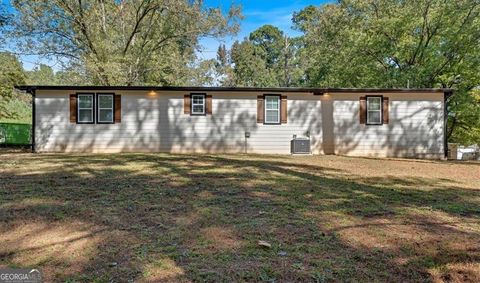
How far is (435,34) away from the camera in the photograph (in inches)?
682

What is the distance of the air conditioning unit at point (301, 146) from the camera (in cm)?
1334

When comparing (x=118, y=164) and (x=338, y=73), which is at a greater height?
(x=338, y=73)

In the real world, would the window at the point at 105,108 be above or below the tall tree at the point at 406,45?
below

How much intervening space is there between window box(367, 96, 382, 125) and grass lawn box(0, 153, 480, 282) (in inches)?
292

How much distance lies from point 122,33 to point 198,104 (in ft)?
31.4

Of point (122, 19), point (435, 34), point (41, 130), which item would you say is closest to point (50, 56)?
point (122, 19)

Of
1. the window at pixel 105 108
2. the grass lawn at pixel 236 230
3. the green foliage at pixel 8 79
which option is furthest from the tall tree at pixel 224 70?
the grass lawn at pixel 236 230

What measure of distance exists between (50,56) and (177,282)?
63.1 ft

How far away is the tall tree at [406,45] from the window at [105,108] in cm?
1280

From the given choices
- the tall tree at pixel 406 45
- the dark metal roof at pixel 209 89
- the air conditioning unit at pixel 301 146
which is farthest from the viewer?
the tall tree at pixel 406 45

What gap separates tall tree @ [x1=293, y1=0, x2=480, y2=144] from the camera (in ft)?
53.1

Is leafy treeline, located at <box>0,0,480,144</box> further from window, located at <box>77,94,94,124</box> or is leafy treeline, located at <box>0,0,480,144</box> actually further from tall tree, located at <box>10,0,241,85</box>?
window, located at <box>77,94,94,124</box>

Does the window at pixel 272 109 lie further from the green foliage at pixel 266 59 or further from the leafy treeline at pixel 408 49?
the green foliage at pixel 266 59

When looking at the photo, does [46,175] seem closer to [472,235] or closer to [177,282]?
[177,282]
